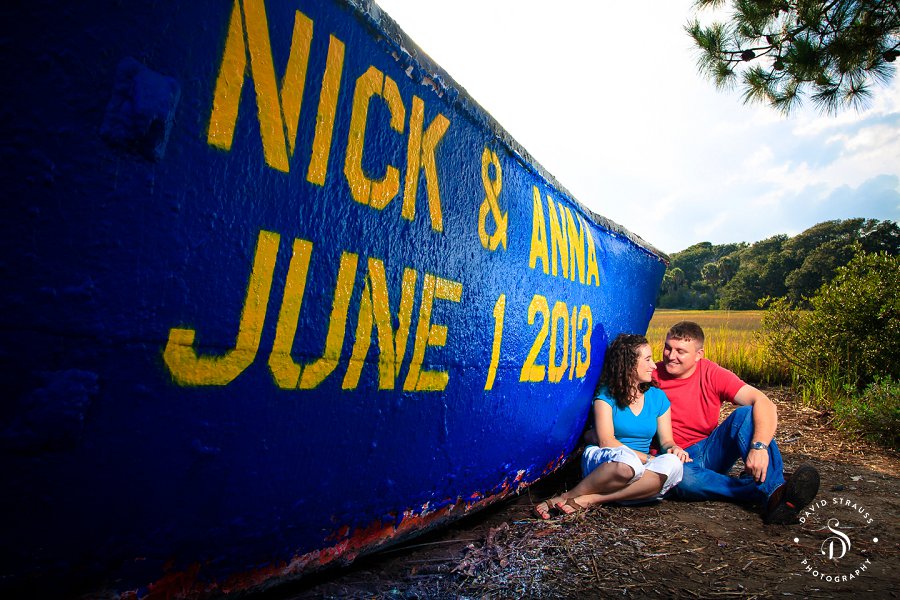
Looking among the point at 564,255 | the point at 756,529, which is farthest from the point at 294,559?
the point at 756,529

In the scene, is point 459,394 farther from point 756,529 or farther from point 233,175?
point 756,529

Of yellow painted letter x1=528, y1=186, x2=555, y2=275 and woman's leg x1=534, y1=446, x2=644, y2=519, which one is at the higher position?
yellow painted letter x1=528, y1=186, x2=555, y2=275

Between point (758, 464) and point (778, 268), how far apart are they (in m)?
48.9

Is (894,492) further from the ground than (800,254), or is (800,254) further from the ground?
(800,254)

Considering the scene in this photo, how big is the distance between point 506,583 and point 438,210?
115 centimetres

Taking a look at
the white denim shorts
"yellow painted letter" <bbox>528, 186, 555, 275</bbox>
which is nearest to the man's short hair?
the white denim shorts

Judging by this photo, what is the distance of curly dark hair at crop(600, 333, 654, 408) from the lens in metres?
2.63

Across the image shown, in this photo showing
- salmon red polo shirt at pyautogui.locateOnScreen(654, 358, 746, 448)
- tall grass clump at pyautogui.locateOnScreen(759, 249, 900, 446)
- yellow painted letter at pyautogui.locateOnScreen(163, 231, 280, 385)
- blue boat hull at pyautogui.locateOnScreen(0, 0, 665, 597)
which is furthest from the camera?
tall grass clump at pyautogui.locateOnScreen(759, 249, 900, 446)

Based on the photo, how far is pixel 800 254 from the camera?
41531mm

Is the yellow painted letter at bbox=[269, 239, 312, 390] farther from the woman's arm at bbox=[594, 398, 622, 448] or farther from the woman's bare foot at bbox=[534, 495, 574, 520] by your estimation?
the woman's arm at bbox=[594, 398, 622, 448]

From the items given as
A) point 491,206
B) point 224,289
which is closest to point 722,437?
point 491,206

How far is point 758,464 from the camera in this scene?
227 centimetres

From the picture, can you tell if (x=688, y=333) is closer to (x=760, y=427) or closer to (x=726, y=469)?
(x=760, y=427)

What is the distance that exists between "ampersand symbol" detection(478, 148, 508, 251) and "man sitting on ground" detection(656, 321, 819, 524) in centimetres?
167
